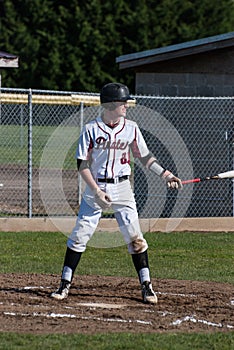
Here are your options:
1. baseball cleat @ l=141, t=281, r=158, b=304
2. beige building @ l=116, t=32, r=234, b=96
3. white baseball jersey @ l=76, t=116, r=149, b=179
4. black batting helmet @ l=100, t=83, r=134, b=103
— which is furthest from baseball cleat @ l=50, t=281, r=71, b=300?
beige building @ l=116, t=32, r=234, b=96

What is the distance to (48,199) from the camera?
19344 mm

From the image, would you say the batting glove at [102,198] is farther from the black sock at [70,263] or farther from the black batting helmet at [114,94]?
the black batting helmet at [114,94]

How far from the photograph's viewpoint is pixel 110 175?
8.88 meters

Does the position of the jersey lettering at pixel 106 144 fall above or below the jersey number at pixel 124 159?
above

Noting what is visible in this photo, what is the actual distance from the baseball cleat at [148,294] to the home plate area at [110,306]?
0.07 meters

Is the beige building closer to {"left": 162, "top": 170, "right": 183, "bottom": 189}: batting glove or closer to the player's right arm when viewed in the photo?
{"left": 162, "top": 170, "right": 183, "bottom": 189}: batting glove

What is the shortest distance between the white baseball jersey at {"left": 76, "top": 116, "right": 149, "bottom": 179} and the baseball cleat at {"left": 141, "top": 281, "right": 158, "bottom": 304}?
1.13 m

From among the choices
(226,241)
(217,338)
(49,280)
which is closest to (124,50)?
(226,241)

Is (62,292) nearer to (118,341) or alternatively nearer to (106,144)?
(106,144)

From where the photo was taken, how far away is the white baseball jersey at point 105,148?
28.9 ft

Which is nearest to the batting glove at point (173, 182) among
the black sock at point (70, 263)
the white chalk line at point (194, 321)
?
the black sock at point (70, 263)

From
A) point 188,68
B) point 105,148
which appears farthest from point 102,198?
point 188,68

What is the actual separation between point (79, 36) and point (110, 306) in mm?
37161

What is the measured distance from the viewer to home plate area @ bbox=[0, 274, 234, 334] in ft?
25.4
